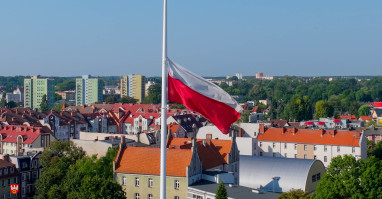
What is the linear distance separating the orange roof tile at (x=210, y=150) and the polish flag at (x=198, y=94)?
110 feet

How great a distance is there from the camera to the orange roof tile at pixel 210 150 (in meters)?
49.2

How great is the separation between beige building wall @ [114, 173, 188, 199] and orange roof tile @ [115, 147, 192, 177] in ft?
1.26

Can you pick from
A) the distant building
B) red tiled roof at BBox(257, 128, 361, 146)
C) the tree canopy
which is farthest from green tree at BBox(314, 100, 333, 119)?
the distant building

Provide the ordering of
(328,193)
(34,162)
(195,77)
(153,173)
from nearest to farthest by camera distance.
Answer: (195,77), (328,193), (153,173), (34,162)

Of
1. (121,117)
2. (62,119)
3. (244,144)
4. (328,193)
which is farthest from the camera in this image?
(121,117)

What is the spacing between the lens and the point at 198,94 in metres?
14.1

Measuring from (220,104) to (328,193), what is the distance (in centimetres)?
2625

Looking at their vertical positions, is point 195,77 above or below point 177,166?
above

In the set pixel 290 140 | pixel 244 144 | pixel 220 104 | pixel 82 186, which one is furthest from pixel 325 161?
pixel 220 104

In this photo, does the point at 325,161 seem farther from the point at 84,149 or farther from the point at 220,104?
the point at 220,104

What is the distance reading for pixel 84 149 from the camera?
58.8m

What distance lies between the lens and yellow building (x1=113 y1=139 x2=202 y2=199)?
42875mm

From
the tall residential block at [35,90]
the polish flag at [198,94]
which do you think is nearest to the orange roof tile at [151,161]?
the polish flag at [198,94]

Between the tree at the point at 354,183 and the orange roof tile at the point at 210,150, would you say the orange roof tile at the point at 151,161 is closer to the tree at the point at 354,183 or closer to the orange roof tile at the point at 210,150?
the orange roof tile at the point at 210,150
